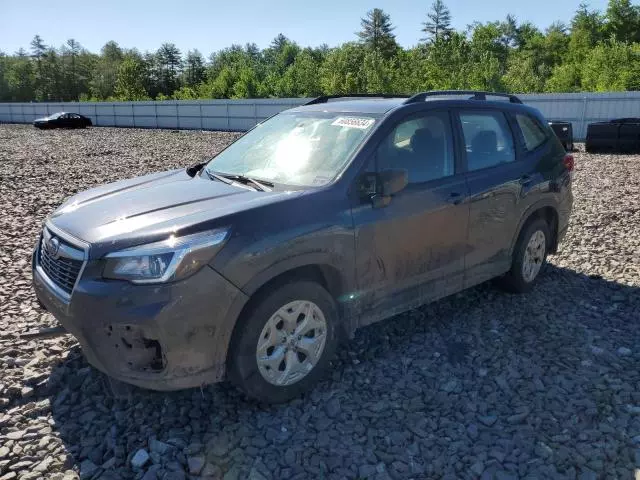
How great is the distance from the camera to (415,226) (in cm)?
397

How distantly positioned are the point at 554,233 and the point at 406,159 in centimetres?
234

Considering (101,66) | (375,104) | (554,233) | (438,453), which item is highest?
(101,66)

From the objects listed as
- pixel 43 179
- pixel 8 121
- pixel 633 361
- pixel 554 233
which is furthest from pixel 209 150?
pixel 8 121

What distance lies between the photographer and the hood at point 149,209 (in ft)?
10.0

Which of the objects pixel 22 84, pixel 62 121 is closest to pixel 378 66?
pixel 62 121

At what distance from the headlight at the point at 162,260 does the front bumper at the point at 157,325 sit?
0.04 m

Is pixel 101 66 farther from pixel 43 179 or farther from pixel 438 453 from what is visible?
pixel 438 453

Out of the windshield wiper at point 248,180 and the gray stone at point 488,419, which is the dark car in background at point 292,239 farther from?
the gray stone at point 488,419

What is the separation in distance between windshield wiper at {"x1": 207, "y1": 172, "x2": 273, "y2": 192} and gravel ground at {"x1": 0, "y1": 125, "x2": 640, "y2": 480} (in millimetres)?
1371

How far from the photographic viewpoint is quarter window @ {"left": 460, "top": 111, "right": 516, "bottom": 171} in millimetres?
4543

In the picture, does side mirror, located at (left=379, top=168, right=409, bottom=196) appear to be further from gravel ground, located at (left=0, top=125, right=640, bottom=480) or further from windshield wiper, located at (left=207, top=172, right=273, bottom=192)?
gravel ground, located at (left=0, top=125, right=640, bottom=480)

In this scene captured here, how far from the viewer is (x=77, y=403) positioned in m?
3.47

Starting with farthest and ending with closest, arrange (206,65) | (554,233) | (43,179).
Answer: (206,65)
(43,179)
(554,233)

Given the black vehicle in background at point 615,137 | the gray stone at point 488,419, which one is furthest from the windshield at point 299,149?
the black vehicle in background at point 615,137
